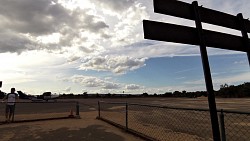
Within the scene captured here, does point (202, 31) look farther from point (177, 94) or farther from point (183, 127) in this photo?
point (177, 94)

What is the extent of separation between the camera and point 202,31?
3803 mm

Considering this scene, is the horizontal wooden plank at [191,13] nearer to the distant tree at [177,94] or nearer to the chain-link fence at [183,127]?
the chain-link fence at [183,127]

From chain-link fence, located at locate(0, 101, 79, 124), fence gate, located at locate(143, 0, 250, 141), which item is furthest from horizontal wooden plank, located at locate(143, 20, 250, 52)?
chain-link fence, located at locate(0, 101, 79, 124)

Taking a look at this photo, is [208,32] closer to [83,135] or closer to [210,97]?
[210,97]

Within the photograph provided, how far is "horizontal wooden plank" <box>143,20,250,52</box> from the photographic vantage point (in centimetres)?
344

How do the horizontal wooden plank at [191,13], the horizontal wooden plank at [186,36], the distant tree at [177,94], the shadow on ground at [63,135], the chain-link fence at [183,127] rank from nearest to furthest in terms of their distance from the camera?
the horizontal wooden plank at [186,36], the horizontal wooden plank at [191,13], the shadow on ground at [63,135], the chain-link fence at [183,127], the distant tree at [177,94]

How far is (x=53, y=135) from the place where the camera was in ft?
27.0

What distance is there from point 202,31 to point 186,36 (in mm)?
308

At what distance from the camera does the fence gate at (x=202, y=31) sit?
137 inches

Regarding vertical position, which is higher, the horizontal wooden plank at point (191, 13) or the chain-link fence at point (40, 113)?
the horizontal wooden plank at point (191, 13)

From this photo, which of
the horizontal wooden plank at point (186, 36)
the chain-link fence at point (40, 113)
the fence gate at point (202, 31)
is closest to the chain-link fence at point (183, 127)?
the fence gate at point (202, 31)

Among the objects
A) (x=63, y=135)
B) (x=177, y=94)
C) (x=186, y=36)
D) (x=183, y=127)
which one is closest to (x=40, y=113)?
(x=63, y=135)

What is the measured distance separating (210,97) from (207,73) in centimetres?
38

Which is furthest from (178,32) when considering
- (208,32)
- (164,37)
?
(208,32)
